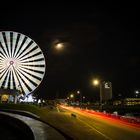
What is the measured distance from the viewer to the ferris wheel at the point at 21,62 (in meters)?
58.9

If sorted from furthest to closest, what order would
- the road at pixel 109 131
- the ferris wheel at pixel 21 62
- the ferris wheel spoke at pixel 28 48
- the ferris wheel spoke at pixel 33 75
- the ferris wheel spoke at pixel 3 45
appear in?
the ferris wheel spoke at pixel 33 75 → the ferris wheel spoke at pixel 28 48 → the ferris wheel at pixel 21 62 → the ferris wheel spoke at pixel 3 45 → the road at pixel 109 131

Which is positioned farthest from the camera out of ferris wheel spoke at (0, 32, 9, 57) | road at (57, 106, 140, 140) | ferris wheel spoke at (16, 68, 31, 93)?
ferris wheel spoke at (16, 68, 31, 93)

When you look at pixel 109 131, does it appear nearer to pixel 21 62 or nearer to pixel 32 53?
pixel 32 53

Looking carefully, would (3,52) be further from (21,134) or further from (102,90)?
(102,90)

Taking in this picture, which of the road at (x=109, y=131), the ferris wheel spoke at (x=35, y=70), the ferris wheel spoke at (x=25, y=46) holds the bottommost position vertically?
the road at (x=109, y=131)

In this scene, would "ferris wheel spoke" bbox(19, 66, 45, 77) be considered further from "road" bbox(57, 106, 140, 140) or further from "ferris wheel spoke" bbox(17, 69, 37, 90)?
"road" bbox(57, 106, 140, 140)

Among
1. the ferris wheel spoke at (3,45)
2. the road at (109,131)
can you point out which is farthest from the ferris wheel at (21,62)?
the road at (109,131)

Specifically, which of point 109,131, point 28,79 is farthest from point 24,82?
point 109,131

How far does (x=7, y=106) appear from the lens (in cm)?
4809

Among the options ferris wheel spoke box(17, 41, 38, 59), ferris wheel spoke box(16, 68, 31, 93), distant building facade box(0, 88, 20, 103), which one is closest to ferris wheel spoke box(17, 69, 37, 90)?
ferris wheel spoke box(16, 68, 31, 93)

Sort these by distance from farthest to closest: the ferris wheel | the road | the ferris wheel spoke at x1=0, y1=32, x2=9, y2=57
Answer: the ferris wheel → the ferris wheel spoke at x1=0, y1=32, x2=9, y2=57 → the road

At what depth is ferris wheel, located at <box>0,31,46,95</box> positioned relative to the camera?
58875 mm

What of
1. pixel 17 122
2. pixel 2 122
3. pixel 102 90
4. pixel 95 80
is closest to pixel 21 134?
pixel 17 122

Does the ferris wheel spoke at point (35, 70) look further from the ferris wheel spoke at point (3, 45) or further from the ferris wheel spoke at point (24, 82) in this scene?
the ferris wheel spoke at point (3, 45)
